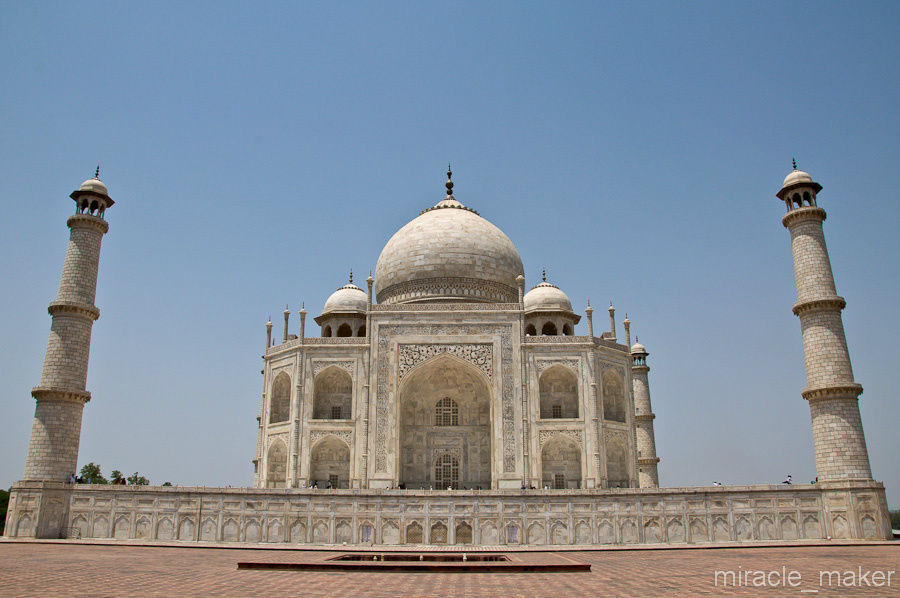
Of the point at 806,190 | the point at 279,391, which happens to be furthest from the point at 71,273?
the point at 806,190

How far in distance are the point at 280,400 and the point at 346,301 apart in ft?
16.7

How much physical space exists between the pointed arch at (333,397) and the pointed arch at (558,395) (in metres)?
6.84

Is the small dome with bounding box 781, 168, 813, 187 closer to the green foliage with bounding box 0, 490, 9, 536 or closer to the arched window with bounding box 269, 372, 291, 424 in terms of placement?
the arched window with bounding box 269, 372, 291, 424

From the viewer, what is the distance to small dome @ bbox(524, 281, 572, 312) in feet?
89.8

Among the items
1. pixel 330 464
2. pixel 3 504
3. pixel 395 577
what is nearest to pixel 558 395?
pixel 330 464

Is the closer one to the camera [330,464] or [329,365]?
[330,464]

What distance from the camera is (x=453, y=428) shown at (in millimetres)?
24375

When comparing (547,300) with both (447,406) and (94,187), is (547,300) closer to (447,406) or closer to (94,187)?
(447,406)

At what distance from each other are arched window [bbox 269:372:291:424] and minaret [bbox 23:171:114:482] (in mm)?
7033

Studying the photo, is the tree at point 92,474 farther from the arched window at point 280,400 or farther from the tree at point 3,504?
the arched window at point 280,400

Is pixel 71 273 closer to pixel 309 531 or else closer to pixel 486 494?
pixel 309 531

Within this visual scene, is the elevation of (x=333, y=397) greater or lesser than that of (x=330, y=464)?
greater

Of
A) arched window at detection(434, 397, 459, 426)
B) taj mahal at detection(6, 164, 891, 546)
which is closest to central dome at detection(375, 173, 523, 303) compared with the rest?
taj mahal at detection(6, 164, 891, 546)

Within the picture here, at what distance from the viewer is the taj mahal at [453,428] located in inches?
682
